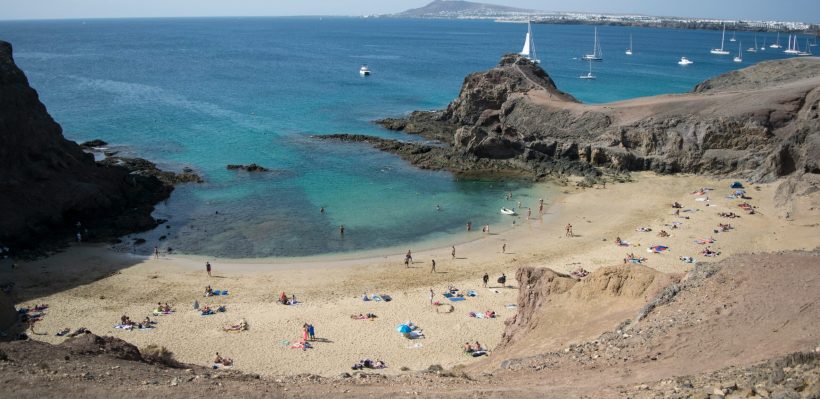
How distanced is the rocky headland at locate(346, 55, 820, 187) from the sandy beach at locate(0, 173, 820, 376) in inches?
208

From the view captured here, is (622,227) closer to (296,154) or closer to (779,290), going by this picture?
(779,290)

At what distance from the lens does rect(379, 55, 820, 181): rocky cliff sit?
160 ft

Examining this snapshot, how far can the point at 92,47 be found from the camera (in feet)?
513

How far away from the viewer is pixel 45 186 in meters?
38.2

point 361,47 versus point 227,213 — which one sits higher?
A: point 361,47

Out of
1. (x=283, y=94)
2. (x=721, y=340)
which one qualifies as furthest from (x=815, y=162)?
(x=283, y=94)

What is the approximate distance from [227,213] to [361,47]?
13779cm

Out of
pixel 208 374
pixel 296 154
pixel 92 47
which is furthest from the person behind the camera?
pixel 92 47

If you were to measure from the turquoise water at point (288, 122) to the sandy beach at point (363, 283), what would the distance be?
11.0ft

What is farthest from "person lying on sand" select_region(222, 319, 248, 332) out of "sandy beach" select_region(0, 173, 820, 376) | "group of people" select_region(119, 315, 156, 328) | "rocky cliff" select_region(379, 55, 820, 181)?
"rocky cliff" select_region(379, 55, 820, 181)

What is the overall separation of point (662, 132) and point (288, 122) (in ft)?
132

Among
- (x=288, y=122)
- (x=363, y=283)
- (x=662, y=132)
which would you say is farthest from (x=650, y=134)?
(x=288, y=122)

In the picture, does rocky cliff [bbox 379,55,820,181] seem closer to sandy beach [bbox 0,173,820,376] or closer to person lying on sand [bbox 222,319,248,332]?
sandy beach [bbox 0,173,820,376]

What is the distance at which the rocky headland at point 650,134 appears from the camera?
4900cm
